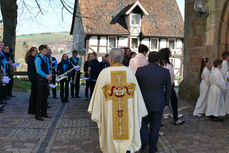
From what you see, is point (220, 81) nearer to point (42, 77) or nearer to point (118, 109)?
point (118, 109)

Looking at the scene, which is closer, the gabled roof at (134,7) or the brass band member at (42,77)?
the brass band member at (42,77)

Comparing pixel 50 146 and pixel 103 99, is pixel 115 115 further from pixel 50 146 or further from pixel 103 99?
pixel 50 146

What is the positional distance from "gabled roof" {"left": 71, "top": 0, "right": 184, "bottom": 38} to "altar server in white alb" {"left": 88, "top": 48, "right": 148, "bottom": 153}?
27.3m

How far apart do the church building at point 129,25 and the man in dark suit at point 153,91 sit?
26.9m

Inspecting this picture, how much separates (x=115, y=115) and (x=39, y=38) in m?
89.4

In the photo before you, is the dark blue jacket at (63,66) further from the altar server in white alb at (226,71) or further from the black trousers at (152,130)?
the black trousers at (152,130)

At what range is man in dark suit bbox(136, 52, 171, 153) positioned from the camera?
503 centimetres

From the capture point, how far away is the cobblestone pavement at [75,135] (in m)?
5.59

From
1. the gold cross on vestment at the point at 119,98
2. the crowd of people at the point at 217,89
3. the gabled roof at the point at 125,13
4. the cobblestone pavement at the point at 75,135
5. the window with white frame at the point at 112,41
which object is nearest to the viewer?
the gold cross on vestment at the point at 119,98

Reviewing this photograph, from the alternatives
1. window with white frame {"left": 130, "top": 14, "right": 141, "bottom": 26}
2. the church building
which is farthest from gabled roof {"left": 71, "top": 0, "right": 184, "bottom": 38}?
window with white frame {"left": 130, "top": 14, "right": 141, "bottom": 26}

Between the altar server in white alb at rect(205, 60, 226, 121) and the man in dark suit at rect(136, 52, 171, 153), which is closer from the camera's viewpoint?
the man in dark suit at rect(136, 52, 171, 153)

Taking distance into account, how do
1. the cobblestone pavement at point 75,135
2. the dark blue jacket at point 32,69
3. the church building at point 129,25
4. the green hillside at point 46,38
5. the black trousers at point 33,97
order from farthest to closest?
the green hillside at point 46,38, the church building at point 129,25, the black trousers at point 33,97, the dark blue jacket at point 32,69, the cobblestone pavement at point 75,135

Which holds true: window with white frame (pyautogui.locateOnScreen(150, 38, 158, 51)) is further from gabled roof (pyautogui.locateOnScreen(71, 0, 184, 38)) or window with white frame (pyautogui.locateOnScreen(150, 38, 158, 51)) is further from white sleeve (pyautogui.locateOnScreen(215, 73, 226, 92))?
white sleeve (pyautogui.locateOnScreen(215, 73, 226, 92))

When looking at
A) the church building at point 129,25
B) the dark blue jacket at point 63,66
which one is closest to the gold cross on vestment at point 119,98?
the dark blue jacket at point 63,66
